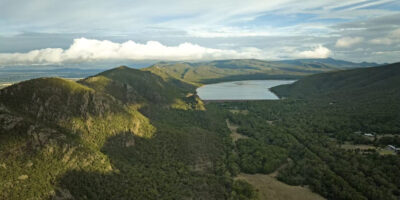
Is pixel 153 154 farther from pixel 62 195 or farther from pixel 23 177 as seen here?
pixel 23 177

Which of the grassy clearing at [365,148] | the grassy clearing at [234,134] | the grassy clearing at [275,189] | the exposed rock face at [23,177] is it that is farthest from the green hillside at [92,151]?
the grassy clearing at [365,148]

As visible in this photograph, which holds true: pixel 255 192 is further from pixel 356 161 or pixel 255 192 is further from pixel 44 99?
pixel 44 99

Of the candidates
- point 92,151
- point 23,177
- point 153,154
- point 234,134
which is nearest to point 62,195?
point 23,177

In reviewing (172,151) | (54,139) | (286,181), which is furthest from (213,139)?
(54,139)

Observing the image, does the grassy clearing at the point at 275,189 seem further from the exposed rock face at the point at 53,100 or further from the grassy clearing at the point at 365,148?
the exposed rock face at the point at 53,100

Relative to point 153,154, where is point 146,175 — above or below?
below
